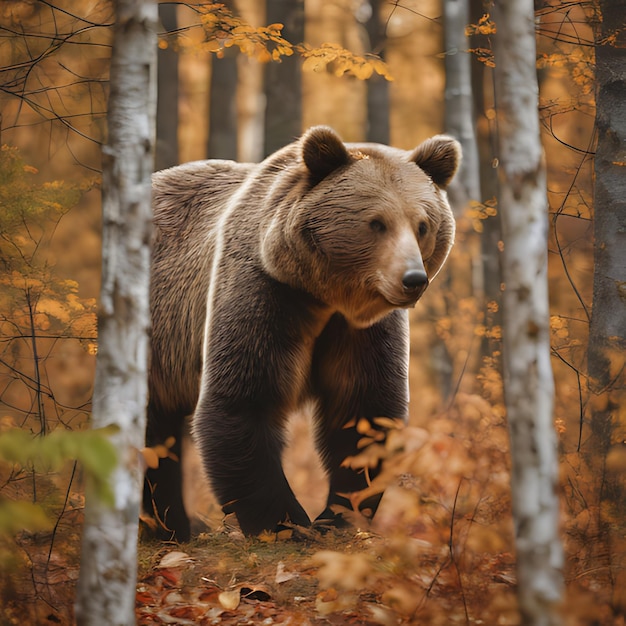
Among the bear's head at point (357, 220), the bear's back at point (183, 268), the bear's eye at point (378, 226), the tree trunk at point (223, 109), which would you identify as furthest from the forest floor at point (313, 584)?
the tree trunk at point (223, 109)

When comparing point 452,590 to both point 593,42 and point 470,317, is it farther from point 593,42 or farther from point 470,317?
point 470,317

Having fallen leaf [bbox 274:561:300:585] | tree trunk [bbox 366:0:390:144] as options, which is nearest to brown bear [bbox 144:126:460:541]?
fallen leaf [bbox 274:561:300:585]

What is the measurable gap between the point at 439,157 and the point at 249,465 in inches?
93.6

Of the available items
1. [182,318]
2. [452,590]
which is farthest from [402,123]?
[452,590]

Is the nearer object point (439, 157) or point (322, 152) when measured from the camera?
point (322, 152)

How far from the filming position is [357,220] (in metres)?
4.96

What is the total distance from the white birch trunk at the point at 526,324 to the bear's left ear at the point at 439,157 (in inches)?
66.6

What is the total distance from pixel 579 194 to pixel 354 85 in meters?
13.1

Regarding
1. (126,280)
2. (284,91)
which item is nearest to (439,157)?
(126,280)

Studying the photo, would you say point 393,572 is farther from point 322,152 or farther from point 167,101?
point 167,101

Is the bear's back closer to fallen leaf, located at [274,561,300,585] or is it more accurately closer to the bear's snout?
fallen leaf, located at [274,561,300,585]

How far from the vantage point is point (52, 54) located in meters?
4.55

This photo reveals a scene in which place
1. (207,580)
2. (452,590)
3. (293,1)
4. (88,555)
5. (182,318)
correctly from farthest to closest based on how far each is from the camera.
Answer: (293,1), (182,318), (207,580), (452,590), (88,555)

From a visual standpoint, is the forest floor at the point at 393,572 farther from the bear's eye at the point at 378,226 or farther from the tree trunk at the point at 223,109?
the tree trunk at the point at 223,109
